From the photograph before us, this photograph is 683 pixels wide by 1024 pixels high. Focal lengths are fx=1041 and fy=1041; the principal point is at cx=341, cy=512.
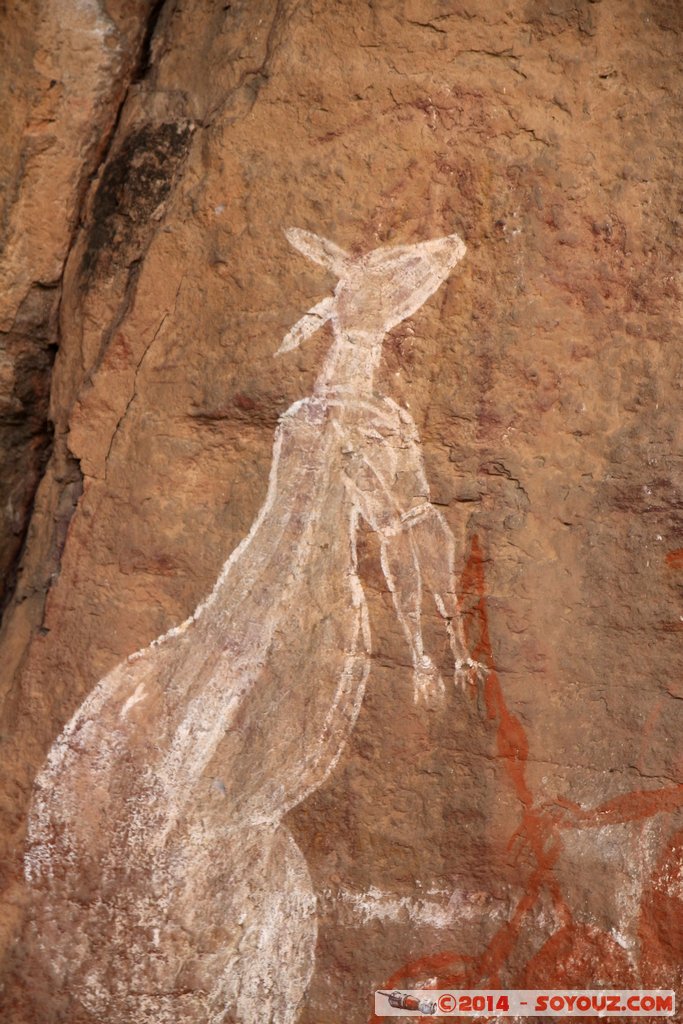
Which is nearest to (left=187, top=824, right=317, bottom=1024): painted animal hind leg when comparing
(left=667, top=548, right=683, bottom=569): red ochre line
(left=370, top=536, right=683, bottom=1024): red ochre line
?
(left=370, top=536, right=683, bottom=1024): red ochre line

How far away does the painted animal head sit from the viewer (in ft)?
8.07

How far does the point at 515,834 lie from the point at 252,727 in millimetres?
672

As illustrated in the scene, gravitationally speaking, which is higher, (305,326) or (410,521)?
(305,326)

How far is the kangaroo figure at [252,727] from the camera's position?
2.39 m

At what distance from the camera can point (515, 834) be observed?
2.46 m

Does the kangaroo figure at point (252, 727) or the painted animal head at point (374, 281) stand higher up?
the painted animal head at point (374, 281)

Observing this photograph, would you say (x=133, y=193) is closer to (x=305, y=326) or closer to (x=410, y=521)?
(x=305, y=326)

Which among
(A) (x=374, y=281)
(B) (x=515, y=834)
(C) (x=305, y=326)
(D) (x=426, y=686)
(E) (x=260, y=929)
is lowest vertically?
(E) (x=260, y=929)

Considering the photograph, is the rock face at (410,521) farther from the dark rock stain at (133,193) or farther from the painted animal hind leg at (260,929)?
the dark rock stain at (133,193)

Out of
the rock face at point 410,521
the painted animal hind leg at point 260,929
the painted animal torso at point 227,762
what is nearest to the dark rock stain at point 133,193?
the rock face at point 410,521

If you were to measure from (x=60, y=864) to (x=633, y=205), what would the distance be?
205cm

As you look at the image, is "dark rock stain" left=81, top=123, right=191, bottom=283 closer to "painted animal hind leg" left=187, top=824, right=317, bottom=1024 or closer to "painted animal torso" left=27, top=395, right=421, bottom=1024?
"painted animal torso" left=27, top=395, right=421, bottom=1024

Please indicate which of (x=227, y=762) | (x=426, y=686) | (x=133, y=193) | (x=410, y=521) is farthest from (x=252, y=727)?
(x=133, y=193)

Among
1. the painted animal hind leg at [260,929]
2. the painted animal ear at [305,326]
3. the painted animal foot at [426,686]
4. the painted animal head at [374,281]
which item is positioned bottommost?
the painted animal hind leg at [260,929]
